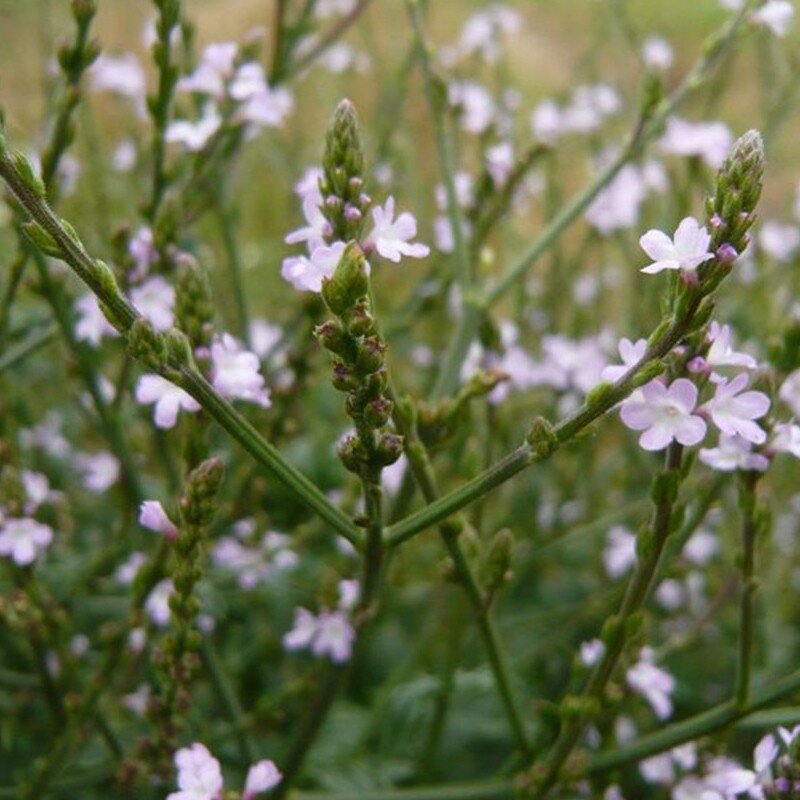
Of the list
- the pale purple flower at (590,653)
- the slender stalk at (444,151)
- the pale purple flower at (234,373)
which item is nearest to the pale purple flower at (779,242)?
the slender stalk at (444,151)

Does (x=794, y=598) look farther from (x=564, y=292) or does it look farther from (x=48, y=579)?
(x=48, y=579)

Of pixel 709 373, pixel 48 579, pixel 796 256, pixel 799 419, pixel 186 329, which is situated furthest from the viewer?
pixel 796 256

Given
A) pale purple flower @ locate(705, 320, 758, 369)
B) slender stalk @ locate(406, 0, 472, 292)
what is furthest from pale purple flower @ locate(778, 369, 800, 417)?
pale purple flower @ locate(705, 320, 758, 369)

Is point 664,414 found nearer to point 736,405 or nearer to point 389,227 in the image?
point 736,405

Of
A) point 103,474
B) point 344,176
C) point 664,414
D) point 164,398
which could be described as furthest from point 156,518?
point 103,474

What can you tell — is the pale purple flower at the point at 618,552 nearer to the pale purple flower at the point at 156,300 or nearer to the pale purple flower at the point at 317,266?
the pale purple flower at the point at 156,300

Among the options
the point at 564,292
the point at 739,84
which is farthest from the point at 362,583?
the point at 739,84

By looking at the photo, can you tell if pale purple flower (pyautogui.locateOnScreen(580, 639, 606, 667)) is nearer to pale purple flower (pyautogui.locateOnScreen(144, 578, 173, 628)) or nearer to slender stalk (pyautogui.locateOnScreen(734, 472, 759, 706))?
slender stalk (pyautogui.locateOnScreen(734, 472, 759, 706))
